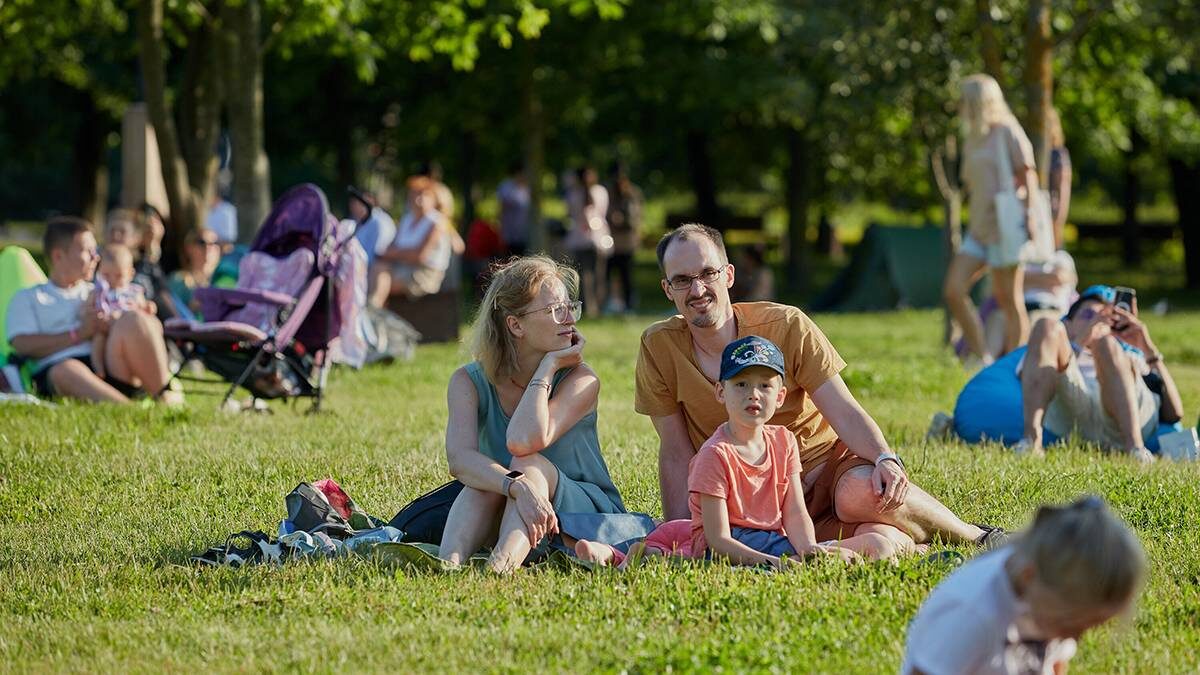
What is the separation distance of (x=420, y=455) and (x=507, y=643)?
12.0ft

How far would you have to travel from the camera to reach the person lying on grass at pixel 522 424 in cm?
571

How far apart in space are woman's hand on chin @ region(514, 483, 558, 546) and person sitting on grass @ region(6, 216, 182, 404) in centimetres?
508

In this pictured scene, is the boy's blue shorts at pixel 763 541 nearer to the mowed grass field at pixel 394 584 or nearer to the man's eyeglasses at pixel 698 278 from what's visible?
the mowed grass field at pixel 394 584

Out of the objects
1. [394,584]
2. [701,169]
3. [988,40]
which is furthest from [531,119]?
[394,584]

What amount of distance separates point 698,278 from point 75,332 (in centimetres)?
561

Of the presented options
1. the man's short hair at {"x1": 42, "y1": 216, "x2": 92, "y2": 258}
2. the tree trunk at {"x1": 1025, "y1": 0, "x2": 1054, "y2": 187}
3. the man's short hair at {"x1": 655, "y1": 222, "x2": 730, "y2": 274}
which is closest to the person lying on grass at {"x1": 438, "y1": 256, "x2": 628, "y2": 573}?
the man's short hair at {"x1": 655, "y1": 222, "x2": 730, "y2": 274}

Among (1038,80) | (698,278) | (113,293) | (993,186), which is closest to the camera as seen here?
(698,278)

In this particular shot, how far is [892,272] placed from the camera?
952 inches

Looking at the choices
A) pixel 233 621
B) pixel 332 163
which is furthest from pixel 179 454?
pixel 332 163

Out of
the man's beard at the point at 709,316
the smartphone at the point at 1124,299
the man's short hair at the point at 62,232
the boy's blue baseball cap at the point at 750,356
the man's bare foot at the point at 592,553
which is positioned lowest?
the man's bare foot at the point at 592,553

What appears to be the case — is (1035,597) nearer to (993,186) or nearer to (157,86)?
(993,186)

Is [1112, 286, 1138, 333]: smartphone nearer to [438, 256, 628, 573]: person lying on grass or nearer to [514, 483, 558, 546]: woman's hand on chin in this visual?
[438, 256, 628, 573]: person lying on grass

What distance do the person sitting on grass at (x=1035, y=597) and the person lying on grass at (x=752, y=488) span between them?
1.82 metres

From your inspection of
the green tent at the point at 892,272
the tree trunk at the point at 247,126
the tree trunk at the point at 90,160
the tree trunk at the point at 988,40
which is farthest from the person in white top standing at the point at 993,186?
the tree trunk at the point at 90,160
